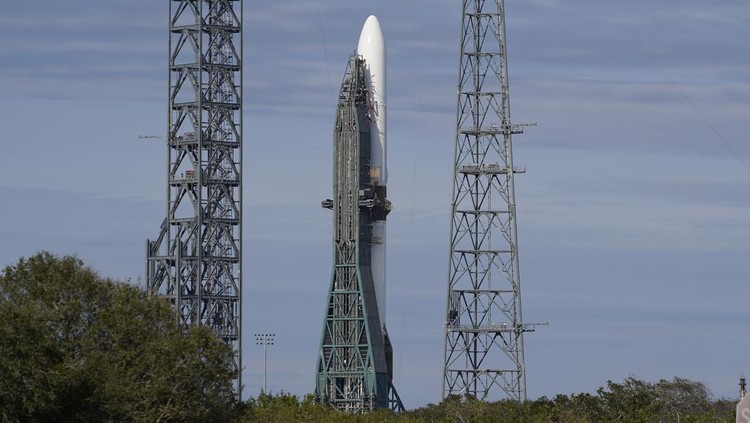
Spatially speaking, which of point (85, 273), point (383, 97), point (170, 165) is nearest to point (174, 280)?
point (170, 165)

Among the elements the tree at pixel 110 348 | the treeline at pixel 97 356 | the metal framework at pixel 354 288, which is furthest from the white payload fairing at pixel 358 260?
the tree at pixel 110 348

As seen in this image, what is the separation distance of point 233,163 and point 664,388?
36.2m

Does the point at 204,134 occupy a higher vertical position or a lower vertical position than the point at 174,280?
higher

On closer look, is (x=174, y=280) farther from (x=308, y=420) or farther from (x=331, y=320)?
(x=308, y=420)

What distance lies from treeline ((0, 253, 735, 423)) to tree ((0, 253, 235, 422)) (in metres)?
0.04

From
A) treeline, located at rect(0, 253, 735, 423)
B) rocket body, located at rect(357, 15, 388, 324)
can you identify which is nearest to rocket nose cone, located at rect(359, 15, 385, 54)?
rocket body, located at rect(357, 15, 388, 324)

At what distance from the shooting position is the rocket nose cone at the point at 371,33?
14262cm

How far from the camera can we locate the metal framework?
13662 centimetres

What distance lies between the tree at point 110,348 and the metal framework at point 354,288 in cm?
5372

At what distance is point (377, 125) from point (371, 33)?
23.9ft

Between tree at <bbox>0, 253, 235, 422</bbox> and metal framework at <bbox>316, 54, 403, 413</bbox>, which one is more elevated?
metal framework at <bbox>316, 54, 403, 413</bbox>

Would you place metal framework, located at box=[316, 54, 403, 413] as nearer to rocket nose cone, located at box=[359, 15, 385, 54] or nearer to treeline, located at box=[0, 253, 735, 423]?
rocket nose cone, located at box=[359, 15, 385, 54]

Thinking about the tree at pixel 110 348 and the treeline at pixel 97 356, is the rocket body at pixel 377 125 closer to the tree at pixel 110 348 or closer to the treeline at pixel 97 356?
the treeline at pixel 97 356

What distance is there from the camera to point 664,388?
13588 centimetres
